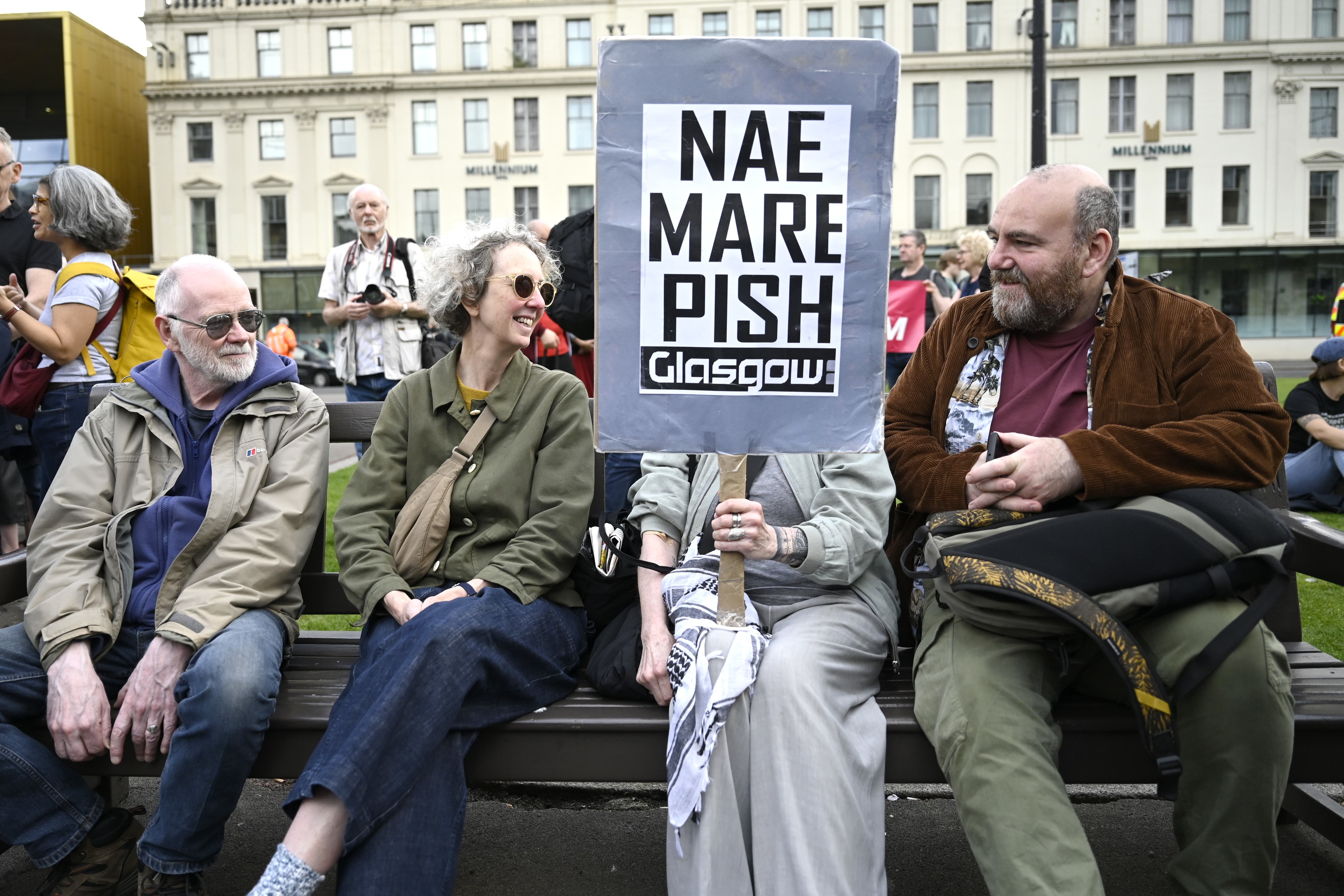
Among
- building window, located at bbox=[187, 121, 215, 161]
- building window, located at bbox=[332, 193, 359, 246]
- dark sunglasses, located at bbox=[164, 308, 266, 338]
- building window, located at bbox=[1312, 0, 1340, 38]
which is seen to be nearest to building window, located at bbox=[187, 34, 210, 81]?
building window, located at bbox=[187, 121, 215, 161]

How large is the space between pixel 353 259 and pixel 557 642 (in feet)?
15.4

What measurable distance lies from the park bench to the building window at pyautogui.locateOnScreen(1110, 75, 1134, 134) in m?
44.1

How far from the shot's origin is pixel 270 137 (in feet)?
147

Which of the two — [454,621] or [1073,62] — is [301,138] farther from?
[454,621]

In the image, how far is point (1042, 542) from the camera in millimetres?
2568

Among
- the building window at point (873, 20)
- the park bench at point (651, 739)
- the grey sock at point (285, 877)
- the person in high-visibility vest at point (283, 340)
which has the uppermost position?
the building window at point (873, 20)

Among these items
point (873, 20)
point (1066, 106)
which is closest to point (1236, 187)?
point (1066, 106)

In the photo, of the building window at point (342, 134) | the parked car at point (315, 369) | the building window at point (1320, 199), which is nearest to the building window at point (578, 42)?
the building window at point (342, 134)

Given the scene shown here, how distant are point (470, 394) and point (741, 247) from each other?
3.66 ft

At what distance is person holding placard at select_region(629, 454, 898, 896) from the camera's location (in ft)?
8.05

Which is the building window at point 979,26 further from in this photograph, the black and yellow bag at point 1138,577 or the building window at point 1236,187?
the black and yellow bag at point 1138,577

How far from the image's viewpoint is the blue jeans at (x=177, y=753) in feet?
8.60

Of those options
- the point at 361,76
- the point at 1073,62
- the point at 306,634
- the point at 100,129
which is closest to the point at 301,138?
the point at 361,76

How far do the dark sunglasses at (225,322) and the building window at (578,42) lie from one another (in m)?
43.6
